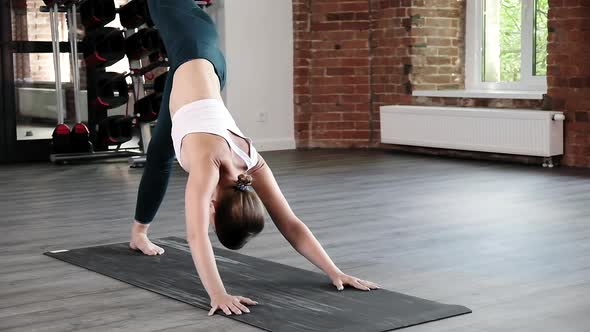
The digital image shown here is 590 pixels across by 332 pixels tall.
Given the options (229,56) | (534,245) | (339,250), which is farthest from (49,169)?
(534,245)

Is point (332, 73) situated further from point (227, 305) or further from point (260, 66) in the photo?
point (227, 305)

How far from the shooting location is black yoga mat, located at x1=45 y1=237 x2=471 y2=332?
116 inches

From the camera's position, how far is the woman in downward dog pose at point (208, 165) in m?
2.91

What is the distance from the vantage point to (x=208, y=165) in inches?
117

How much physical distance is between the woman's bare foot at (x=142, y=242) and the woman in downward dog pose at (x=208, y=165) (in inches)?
8.0

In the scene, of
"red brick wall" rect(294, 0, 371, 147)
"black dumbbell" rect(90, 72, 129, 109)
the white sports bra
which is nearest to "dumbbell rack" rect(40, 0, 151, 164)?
"black dumbbell" rect(90, 72, 129, 109)

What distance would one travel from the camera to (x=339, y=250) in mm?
4191

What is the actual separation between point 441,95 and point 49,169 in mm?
3432

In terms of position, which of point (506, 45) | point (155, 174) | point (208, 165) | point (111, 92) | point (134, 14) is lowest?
point (155, 174)

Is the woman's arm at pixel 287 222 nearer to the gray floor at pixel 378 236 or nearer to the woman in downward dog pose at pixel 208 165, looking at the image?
the woman in downward dog pose at pixel 208 165

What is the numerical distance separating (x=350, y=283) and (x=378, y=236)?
1.21 metres

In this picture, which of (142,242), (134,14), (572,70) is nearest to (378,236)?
(142,242)

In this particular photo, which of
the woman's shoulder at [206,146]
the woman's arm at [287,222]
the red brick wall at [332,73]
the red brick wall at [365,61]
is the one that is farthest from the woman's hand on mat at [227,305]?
the red brick wall at [332,73]

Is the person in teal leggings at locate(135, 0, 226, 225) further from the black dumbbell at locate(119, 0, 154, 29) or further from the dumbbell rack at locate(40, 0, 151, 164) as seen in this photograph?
the dumbbell rack at locate(40, 0, 151, 164)
